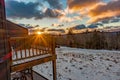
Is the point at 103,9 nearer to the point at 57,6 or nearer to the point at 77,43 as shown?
the point at 57,6

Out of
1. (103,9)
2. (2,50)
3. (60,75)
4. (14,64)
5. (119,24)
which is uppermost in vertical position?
(103,9)

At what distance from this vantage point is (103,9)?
15258 mm

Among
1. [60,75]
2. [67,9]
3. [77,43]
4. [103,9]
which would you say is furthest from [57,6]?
[60,75]

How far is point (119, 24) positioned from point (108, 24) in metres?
5.66

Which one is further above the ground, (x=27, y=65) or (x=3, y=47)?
(x=3, y=47)

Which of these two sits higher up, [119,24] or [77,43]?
[119,24]

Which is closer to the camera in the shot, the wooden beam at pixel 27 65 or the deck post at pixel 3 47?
the deck post at pixel 3 47

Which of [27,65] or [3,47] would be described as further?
[27,65]

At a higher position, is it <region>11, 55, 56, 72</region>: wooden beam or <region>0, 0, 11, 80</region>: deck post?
<region>0, 0, 11, 80</region>: deck post

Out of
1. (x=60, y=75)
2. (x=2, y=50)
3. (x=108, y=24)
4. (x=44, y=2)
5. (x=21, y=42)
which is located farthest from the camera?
(x=108, y=24)

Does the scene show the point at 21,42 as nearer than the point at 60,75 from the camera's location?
Yes

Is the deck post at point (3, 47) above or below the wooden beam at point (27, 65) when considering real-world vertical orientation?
above

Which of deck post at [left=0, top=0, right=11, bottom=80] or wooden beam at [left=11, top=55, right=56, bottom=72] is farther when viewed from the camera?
wooden beam at [left=11, top=55, right=56, bottom=72]

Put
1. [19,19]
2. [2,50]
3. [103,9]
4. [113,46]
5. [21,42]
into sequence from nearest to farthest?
[2,50]
[21,42]
[103,9]
[113,46]
[19,19]
